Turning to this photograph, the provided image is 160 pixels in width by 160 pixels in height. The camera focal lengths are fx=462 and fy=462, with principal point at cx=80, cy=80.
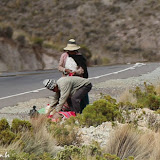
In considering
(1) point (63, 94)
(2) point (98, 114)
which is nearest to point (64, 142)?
(2) point (98, 114)

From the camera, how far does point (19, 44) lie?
119 feet

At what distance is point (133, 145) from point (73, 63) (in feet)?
12.9

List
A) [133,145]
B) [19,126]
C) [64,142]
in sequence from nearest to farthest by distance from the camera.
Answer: [133,145], [19,126], [64,142]

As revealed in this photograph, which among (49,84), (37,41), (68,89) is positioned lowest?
(37,41)

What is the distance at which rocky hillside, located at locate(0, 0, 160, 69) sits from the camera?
42594mm

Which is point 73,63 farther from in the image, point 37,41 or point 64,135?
point 37,41

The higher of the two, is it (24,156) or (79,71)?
(79,71)

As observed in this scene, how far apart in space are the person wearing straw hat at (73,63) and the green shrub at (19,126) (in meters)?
3.17

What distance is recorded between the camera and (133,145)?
5988 millimetres

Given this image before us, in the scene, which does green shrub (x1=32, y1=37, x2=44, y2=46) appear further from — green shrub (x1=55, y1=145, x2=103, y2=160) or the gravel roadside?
green shrub (x1=55, y1=145, x2=103, y2=160)

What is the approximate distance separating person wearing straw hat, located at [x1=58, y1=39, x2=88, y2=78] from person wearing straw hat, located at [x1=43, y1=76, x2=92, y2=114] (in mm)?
375

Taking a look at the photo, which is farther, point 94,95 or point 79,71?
point 94,95

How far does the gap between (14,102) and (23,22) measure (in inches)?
1208

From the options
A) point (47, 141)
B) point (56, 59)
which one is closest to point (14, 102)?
point (47, 141)
